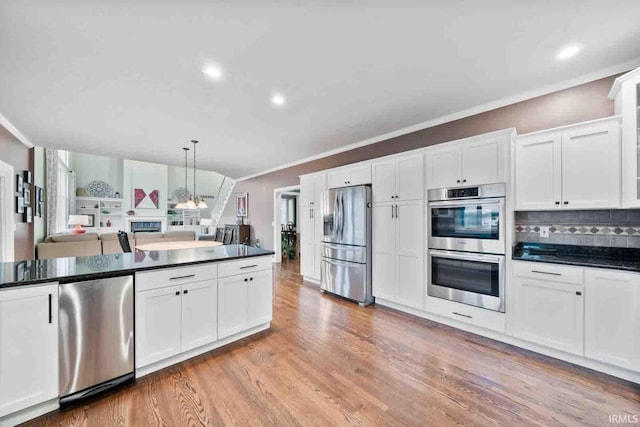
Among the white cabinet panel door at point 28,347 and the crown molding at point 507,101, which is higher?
the crown molding at point 507,101

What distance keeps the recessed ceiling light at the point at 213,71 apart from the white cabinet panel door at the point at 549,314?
11.2 feet

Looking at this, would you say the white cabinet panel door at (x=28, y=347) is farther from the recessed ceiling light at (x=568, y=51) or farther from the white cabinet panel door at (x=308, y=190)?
the recessed ceiling light at (x=568, y=51)

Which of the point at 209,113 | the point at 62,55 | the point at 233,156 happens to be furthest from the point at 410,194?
the point at 233,156

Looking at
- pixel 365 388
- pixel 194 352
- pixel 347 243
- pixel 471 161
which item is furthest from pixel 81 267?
pixel 471 161

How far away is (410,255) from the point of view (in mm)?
3250

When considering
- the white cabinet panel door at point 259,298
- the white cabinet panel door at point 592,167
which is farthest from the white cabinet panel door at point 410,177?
the white cabinet panel door at point 259,298

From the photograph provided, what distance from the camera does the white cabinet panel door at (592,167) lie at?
2.09m

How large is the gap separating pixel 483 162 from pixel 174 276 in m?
3.15

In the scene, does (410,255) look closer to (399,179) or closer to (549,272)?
(399,179)

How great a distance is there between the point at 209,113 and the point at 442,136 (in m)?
3.09

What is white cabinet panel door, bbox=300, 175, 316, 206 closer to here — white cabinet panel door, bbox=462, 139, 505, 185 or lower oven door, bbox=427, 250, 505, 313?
lower oven door, bbox=427, 250, 505, 313

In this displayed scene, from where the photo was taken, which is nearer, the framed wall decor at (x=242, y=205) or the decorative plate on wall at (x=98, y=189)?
the framed wall decor at (x=242, y=205)

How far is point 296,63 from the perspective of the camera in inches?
88.4

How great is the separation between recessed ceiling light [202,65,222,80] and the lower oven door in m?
2.95
